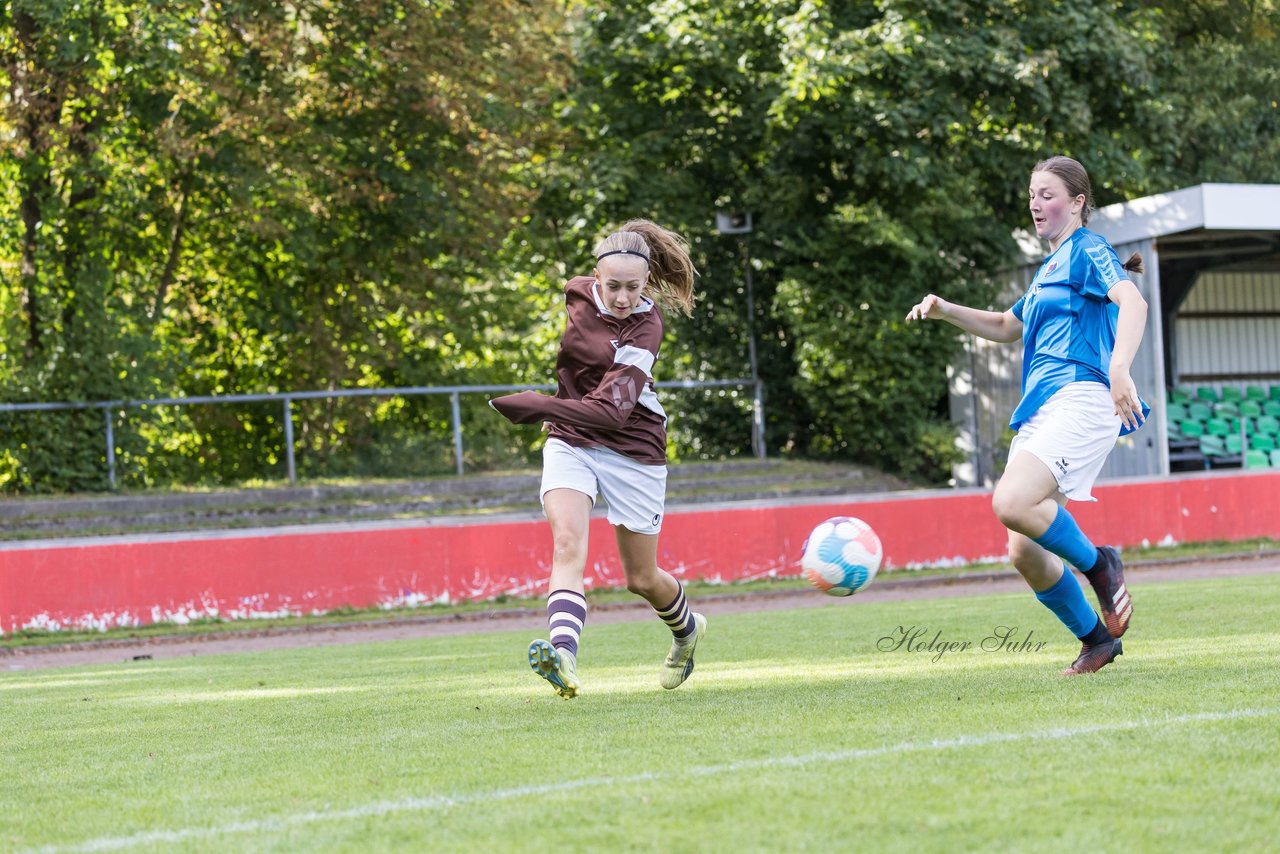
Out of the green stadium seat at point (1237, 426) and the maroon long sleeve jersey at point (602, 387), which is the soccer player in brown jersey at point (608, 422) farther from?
the green stadium seat at point (1237, 426)

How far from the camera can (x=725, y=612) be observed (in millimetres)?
14469

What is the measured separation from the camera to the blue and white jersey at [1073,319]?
21.2 feet

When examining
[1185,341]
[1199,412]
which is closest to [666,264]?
[1199,412]

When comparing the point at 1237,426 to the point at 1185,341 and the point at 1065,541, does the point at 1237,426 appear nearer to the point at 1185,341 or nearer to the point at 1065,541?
the point at 1185,341

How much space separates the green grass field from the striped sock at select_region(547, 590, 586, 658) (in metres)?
0.28

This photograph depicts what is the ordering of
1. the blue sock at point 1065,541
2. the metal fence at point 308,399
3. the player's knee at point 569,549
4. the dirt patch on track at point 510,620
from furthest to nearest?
the metal fence at point 308,399, the dirt patch on track at point 510,620, the player's knee at point 569,549, the blue sock at point 1065,541

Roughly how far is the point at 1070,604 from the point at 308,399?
59.2ft

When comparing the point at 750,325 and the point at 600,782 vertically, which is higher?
the point at 750,325

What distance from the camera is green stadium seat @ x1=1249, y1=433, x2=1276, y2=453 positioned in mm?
29500

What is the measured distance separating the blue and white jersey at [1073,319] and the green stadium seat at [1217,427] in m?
24.6

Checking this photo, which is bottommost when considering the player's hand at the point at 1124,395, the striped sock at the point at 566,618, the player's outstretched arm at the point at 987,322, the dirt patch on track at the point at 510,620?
the dirt patch on track at the point at 510,620

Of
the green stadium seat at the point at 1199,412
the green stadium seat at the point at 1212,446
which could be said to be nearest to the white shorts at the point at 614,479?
the green stadium seat at the point at 1212,446

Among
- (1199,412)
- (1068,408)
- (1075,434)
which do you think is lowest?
(1199,412)

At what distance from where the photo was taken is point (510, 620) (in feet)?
48.0
